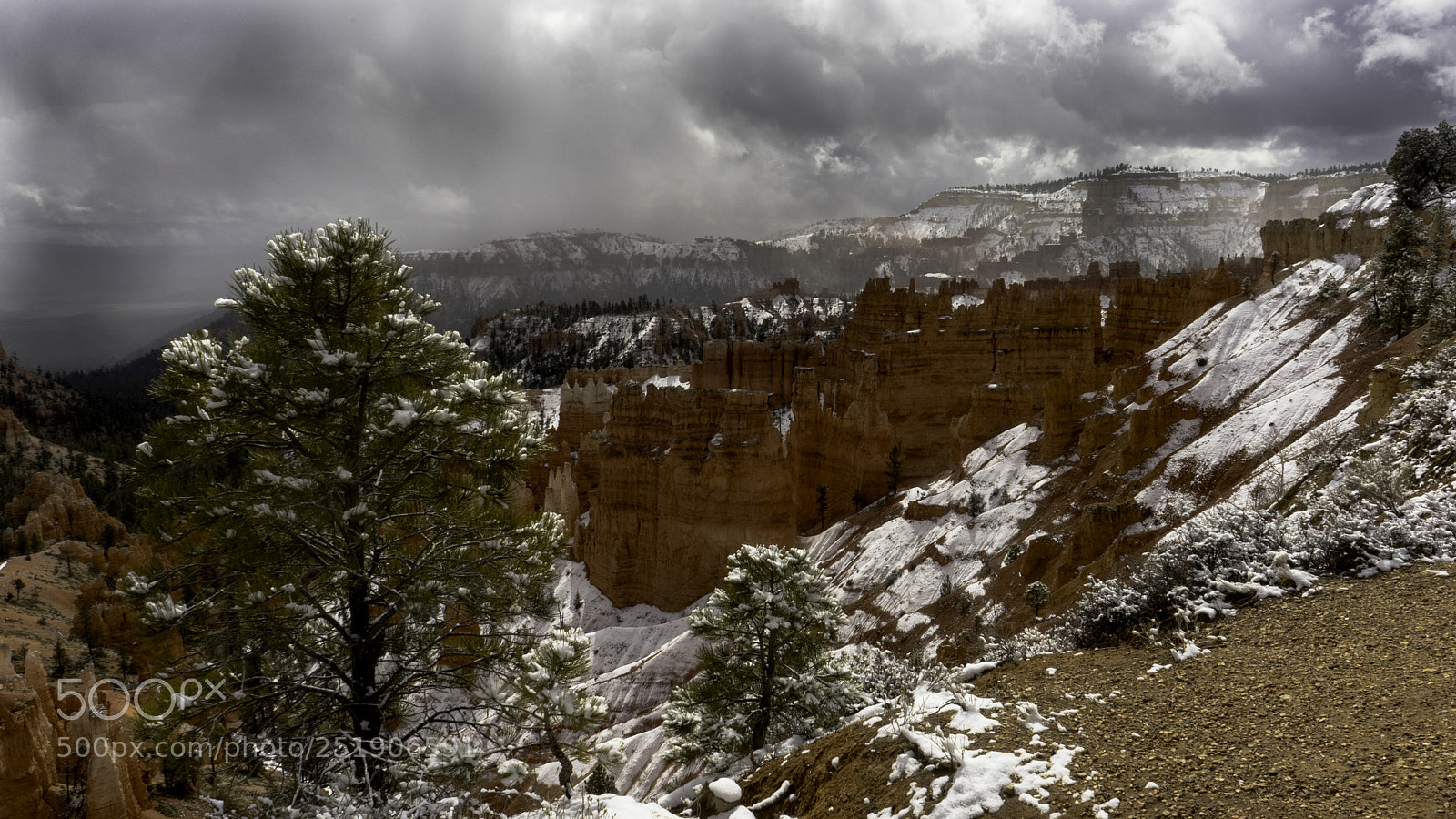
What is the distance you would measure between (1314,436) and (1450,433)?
9393 millimetres

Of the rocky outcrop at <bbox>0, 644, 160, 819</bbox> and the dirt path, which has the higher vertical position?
the dirt path

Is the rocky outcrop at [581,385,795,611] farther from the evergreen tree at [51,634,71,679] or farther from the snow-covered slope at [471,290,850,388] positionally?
the snow-covered slope at [471,290,850,388]

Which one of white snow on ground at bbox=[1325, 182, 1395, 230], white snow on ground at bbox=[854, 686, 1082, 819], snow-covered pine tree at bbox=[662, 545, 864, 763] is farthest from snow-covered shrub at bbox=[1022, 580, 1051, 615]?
white snow on ground at bbox=[1325, 182, 1395, 230]

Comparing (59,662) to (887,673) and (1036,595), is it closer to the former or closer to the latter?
(887,673)

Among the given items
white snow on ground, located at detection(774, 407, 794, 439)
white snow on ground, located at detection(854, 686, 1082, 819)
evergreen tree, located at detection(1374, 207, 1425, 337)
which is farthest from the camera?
white snow on ground, located at detection(774, 407, 794, 439)

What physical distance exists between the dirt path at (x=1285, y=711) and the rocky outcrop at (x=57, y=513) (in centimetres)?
7384

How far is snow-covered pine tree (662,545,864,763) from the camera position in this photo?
1577 centimetres

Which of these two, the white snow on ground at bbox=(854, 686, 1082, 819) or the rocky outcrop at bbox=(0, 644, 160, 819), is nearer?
the white snow on ground at bbox=(854, 686, 1082, 819)

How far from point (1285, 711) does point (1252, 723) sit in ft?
1.24

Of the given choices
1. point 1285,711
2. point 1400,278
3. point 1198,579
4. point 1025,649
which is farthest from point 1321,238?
point 1285,711

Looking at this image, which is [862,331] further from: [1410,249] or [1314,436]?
[1314,436]

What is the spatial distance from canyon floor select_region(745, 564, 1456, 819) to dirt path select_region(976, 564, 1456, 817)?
17 mm

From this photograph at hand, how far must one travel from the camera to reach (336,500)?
27.8 feet

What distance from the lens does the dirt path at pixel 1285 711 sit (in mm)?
5285
